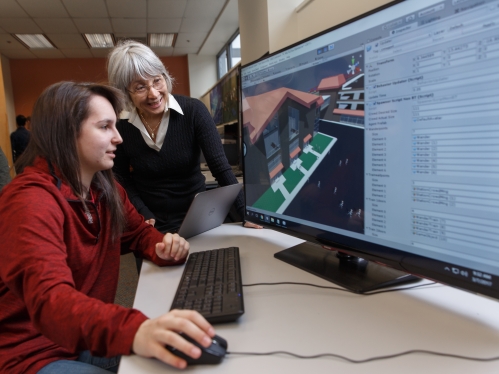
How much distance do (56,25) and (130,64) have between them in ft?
16.1

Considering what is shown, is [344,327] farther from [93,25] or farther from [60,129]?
[93,25]

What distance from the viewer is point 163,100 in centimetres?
142

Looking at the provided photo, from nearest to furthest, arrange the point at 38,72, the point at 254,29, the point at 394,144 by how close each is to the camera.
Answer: the point at 394,144
the point at 254,29
the point at 38,72

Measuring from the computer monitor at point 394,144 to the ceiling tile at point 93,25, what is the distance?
5120 millimetres

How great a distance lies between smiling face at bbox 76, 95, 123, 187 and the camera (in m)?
0.86

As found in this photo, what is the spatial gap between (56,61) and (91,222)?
7.76m

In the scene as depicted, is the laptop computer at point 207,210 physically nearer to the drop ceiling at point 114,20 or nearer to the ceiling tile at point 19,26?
the drop ceiling at point 114,20

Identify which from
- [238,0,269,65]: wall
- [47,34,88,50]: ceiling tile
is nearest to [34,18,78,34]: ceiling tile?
[47,34,88,50]: ceiling tile

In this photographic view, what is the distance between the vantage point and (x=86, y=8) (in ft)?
15.0

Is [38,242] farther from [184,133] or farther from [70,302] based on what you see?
[184,133]


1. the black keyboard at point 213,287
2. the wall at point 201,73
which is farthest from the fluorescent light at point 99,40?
the black keyboard at point 213,287

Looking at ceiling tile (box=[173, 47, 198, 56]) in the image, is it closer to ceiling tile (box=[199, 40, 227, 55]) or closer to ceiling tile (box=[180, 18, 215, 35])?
ceiling tile (box=[199, 40, 227, 55])

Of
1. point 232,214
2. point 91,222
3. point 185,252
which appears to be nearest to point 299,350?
point 185,252

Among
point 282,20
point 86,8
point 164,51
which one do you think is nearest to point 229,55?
point 164,51
